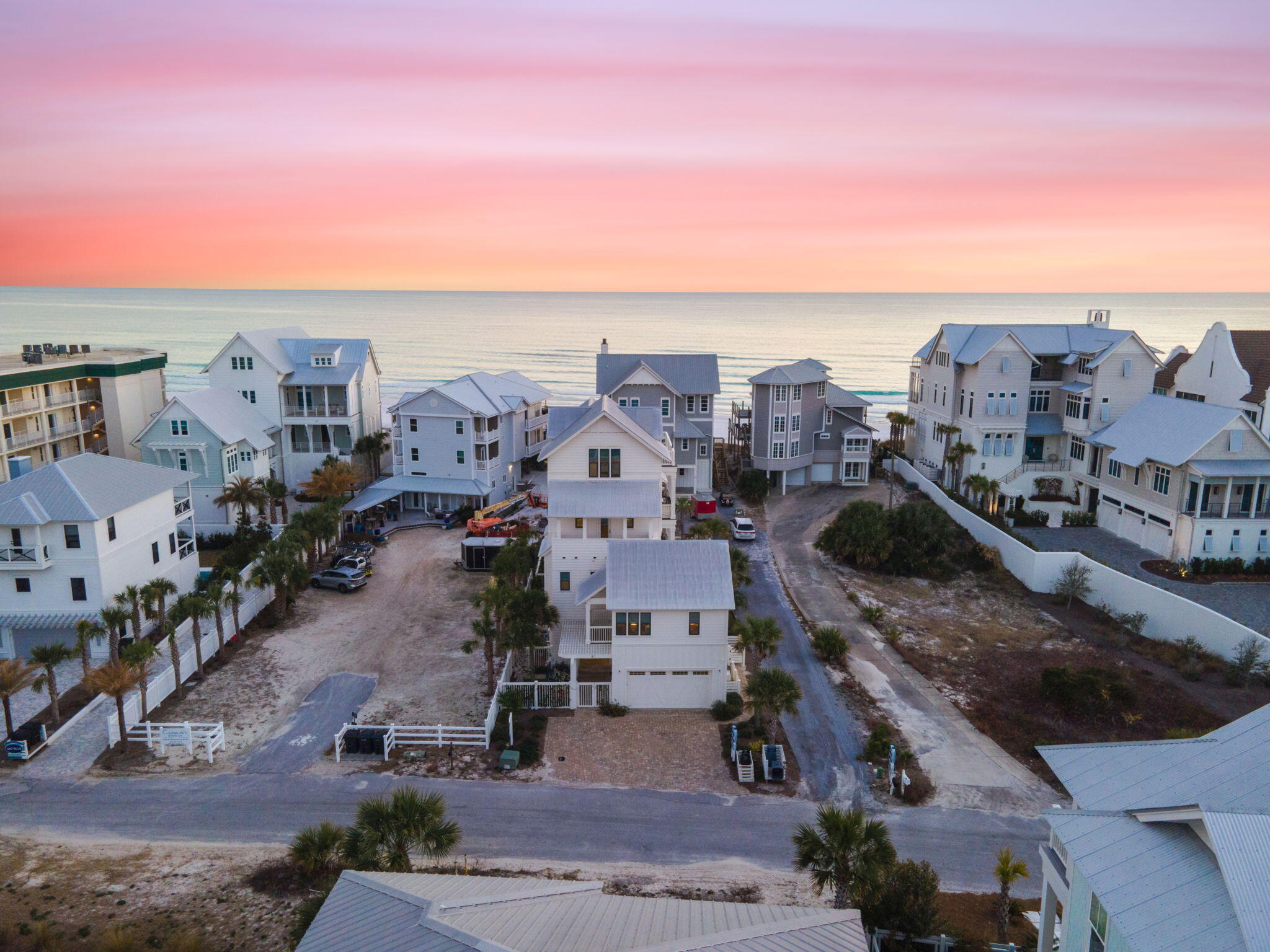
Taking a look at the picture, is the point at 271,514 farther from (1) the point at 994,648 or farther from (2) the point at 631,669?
(1) the point at 994,648

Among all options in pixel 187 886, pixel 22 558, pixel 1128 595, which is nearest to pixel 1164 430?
pixel 1128 595

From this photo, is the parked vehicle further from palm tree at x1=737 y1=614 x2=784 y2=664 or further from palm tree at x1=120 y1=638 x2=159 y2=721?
palm tree at x1=737 y1=614 x2=784 y2=664

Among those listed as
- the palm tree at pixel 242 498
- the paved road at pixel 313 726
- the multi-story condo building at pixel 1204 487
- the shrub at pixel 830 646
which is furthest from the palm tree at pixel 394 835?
the multi-story condo building at pixel 1204 487

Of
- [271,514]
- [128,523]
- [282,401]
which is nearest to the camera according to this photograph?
[128,523]

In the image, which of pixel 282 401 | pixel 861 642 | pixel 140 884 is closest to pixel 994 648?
pixel 861 642

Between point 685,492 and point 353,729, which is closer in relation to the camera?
point 353,729

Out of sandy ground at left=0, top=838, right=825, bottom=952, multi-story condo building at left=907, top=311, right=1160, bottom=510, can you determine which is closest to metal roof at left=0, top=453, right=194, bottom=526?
sandy ground at left=0, top=838, right=825, bottom=952

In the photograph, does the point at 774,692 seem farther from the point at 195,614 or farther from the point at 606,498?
the point at 195,614
